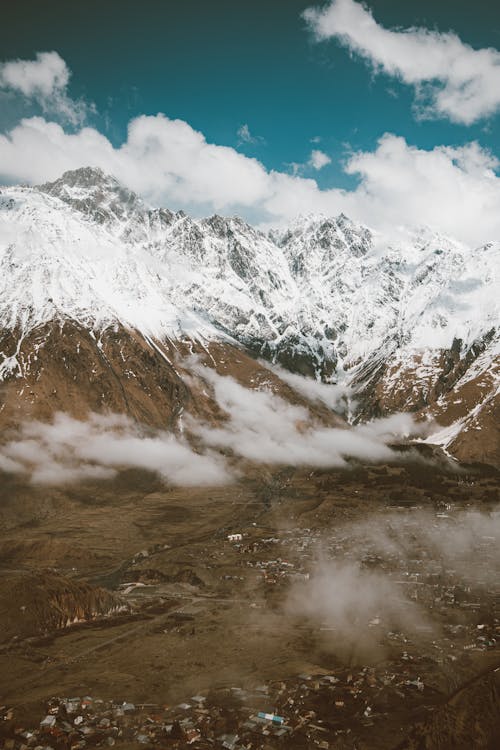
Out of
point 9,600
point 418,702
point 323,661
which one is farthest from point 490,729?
point 9,600

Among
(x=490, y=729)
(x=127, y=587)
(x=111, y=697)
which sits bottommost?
(x=127, y=587)

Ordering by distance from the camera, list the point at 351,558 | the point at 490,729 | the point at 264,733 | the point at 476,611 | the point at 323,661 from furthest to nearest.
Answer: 1. the point at 351,558
2. the point at 476,611
3. the point at 323,661
4. the point at 264,733
5. the point at 490,729

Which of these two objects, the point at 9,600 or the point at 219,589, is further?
the point at 219,589

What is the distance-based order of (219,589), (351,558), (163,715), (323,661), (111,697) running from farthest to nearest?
(351,558) → (219,589) → (323,661) → (111,697) → (163,715)

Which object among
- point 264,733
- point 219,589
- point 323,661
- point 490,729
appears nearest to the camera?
point 490,729

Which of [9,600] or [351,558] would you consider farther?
[351,558]

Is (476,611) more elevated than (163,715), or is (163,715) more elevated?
(476,611)

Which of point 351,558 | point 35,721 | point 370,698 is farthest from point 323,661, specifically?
point 351,558

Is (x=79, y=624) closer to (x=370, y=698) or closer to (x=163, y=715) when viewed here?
(x=163, y=715)

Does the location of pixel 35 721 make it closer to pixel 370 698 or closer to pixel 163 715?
pixel 163 715
